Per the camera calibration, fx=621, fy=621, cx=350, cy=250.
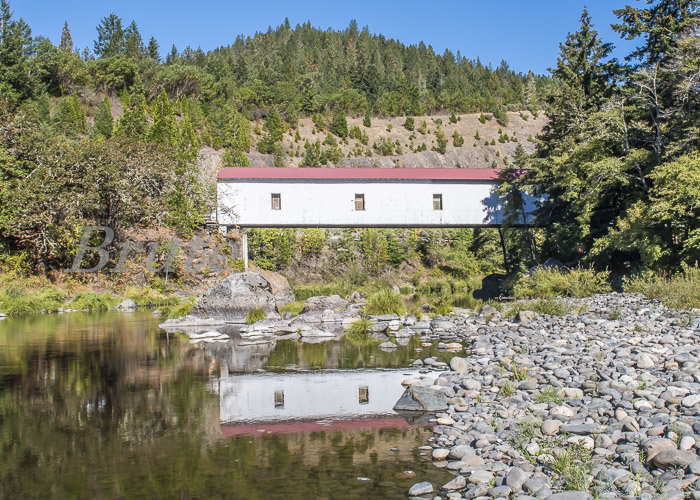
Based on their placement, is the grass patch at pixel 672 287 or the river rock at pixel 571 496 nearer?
the river rock at pixel 571 496

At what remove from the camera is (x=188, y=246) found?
32344 mm

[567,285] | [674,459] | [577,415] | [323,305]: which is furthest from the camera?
[323,305]

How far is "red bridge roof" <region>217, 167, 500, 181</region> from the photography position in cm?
3095

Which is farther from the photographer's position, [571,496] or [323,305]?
[323,305]

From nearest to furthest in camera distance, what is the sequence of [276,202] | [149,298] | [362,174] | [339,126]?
[149,298], [276,202], [362,174], [339,126]

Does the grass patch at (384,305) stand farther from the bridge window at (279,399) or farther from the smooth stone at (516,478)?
the smooth stone at (516,478)

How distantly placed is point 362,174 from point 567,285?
46.2 feet

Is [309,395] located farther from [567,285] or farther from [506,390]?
[567,285]

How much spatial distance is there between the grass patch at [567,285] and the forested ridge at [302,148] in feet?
4.34

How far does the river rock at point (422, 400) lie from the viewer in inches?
343

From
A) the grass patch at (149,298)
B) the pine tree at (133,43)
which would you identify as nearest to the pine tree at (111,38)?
the pine tree at (133,43)

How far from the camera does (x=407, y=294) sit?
31.7m

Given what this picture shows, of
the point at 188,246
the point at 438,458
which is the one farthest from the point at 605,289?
the point at 188,246

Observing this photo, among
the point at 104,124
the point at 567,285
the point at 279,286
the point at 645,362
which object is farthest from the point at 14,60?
the point at 645,362
